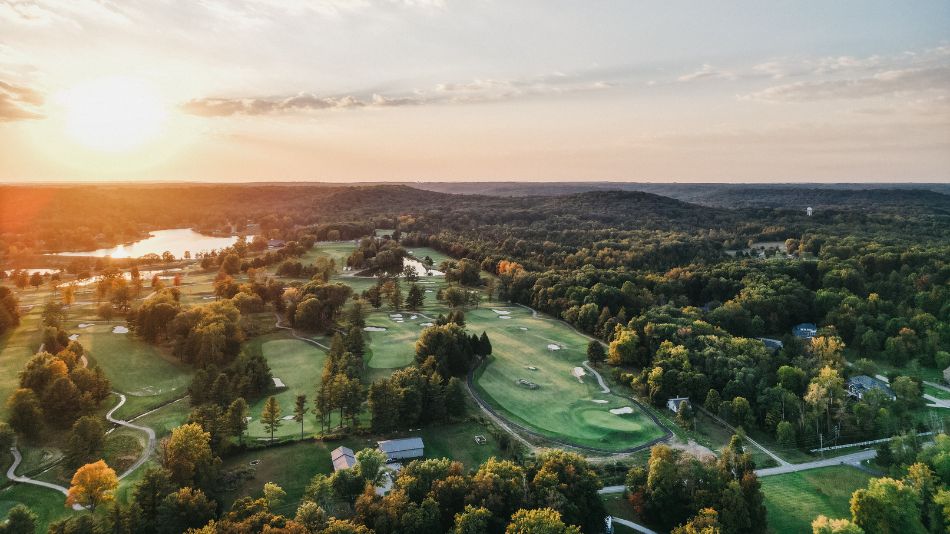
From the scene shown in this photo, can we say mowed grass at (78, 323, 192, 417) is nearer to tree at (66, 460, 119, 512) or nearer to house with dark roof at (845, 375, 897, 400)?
tree at (66, 460, 119, 512)

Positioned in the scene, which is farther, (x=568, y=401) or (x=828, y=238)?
(x=828, y=238)

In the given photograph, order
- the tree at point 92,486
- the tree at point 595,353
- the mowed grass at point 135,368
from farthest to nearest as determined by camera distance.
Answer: the tree at point 595,353, the mowed grass at point 135,368, the tree at point 92,486

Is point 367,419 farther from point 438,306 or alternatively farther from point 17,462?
point 438,306

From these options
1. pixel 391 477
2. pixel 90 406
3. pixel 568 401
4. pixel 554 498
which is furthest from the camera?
pixel 568 401

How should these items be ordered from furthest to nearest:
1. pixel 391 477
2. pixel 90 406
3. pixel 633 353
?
pixel 633 353
pixel 90 406
pixel 391 477

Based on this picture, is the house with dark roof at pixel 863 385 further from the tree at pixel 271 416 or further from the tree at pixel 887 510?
the tree at pixel 271 416

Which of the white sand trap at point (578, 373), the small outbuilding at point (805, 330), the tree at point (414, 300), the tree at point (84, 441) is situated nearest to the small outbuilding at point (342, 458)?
the tree at point (84, 441)

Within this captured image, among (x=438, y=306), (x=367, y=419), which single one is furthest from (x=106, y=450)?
(x=438, y=306)

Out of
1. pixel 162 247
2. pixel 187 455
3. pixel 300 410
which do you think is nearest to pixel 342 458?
pixel 300 410
